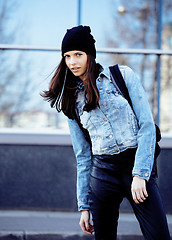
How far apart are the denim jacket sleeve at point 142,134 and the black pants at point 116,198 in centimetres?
8

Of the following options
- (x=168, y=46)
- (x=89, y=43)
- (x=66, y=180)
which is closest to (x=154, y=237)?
(x=89, y=43)

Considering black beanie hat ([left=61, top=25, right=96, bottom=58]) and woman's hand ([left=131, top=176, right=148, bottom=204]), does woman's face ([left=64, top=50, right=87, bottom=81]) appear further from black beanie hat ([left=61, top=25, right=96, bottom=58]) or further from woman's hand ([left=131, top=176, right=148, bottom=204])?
woman's hand ([left=131, top=176, right=148, bottom=204])

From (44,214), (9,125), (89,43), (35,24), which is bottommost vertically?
(44,214)

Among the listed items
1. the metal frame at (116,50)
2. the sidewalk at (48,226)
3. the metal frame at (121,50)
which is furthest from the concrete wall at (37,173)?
the metal frame at (116,50)

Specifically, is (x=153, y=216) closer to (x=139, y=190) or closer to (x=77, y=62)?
(x=139, y=190)

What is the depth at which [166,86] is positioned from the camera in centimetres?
518

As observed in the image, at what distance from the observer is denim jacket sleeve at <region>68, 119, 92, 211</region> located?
2.05m

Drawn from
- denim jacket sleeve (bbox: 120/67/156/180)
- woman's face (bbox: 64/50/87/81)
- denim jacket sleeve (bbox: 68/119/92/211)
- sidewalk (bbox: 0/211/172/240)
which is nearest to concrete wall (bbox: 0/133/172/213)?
sidewalk (bbox: 0/211/172/240)

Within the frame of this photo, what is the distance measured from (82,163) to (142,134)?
493mm

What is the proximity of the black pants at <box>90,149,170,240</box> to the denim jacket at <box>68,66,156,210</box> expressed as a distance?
67mm

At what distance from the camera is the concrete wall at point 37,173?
485 centimetres

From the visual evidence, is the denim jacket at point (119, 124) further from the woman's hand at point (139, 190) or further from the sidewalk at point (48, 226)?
the sidewalk at point (48, 226)

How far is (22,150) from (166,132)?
222cm

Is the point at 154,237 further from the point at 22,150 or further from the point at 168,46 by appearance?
the point at 168,46
